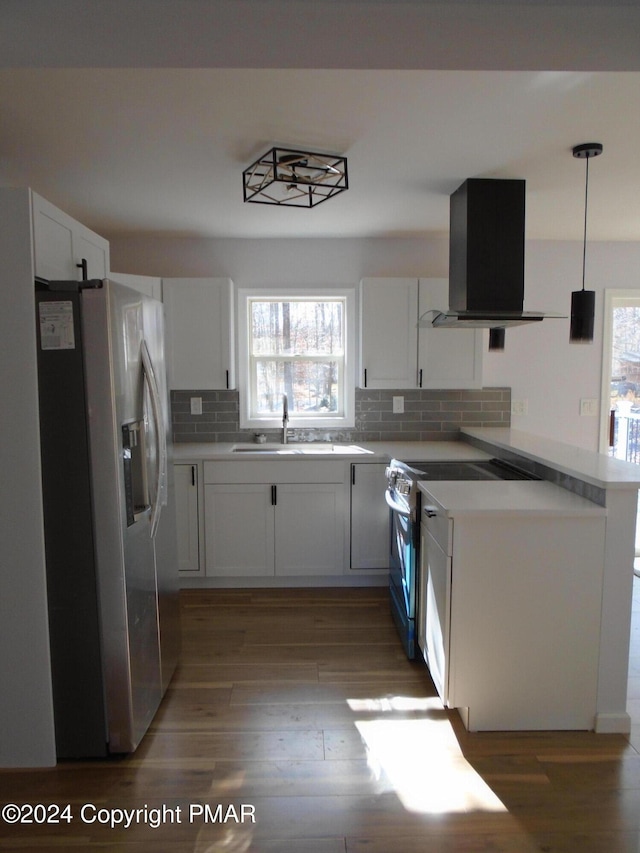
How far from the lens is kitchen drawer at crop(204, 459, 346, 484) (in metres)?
3.50

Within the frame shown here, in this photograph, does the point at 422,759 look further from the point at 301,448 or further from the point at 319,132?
the point at 319,132

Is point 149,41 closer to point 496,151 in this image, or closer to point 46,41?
point 46,41

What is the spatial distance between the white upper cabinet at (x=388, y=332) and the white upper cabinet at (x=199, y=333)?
921mm

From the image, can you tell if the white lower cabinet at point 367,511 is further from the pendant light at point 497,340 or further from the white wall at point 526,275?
the white wall at point 526,275

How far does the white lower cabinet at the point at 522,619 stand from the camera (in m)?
2.13

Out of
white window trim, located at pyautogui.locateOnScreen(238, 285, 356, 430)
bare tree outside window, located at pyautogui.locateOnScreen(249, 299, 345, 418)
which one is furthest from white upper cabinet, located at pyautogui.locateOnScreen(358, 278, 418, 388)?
bare tree outside window, located at pyautogui.locateOnScreen(249, 299, 345, 418)

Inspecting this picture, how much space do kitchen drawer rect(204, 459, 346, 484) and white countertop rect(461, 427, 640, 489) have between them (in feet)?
3.34

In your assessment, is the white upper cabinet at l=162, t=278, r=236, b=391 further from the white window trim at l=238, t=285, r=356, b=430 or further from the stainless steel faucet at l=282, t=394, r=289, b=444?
the stainless steel faucet at l=282, t=394, r=289, b=444

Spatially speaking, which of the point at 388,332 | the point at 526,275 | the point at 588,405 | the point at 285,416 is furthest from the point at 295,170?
the point at 588,405

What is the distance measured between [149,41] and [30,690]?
2.10 m

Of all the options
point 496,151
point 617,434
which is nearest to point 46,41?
point 496,151

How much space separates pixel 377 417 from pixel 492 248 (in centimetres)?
159

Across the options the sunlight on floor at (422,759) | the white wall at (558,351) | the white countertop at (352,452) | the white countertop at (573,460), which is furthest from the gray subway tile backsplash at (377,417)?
the sunlight on floor at (422,759)

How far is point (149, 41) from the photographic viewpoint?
61.1 inches
